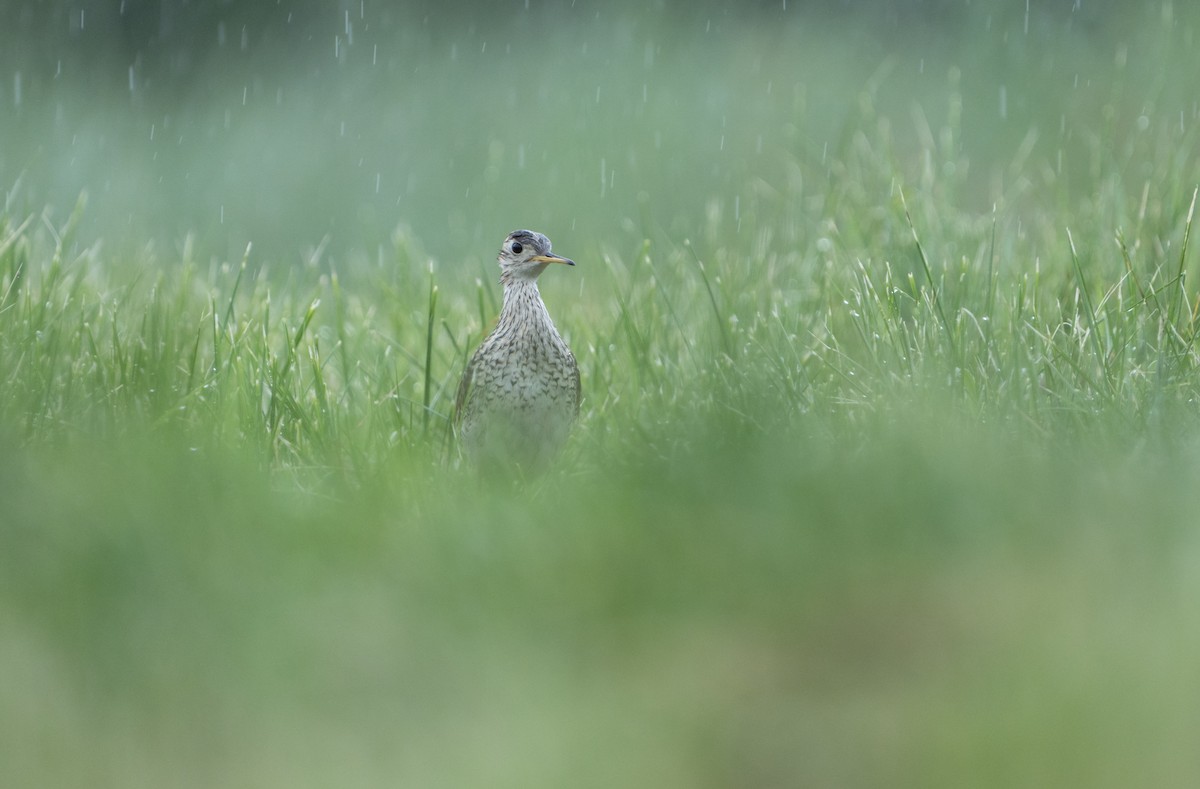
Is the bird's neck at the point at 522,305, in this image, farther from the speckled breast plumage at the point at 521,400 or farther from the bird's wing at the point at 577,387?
the bird's wing at the point at 577,387

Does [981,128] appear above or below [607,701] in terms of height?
above

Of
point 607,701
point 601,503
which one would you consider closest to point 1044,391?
point 601,503

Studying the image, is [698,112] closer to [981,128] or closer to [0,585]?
[981,128]

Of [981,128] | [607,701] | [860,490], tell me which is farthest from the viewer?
[981,128]

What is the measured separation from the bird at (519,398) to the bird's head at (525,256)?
0.25 metres

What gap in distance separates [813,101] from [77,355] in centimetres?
643

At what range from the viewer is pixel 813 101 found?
9.12 m

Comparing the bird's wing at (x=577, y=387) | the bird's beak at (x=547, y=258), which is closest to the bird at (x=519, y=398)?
the bird's wing at (x=577, y=387)

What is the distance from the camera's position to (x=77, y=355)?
156 inches

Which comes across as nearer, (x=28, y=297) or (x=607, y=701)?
(x=607, y=701)

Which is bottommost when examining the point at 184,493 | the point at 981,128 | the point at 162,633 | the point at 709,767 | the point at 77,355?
the point at 709,767

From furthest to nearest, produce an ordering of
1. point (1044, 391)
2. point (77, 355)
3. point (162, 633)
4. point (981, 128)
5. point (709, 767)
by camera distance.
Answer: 1. point (981, 128)
2. point (77, 355)
3. point (1044, 391)
4. point (162, 633)
5. point (709, 767)

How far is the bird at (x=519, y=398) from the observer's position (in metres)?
4.39

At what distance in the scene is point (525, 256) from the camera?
4.92 metres
